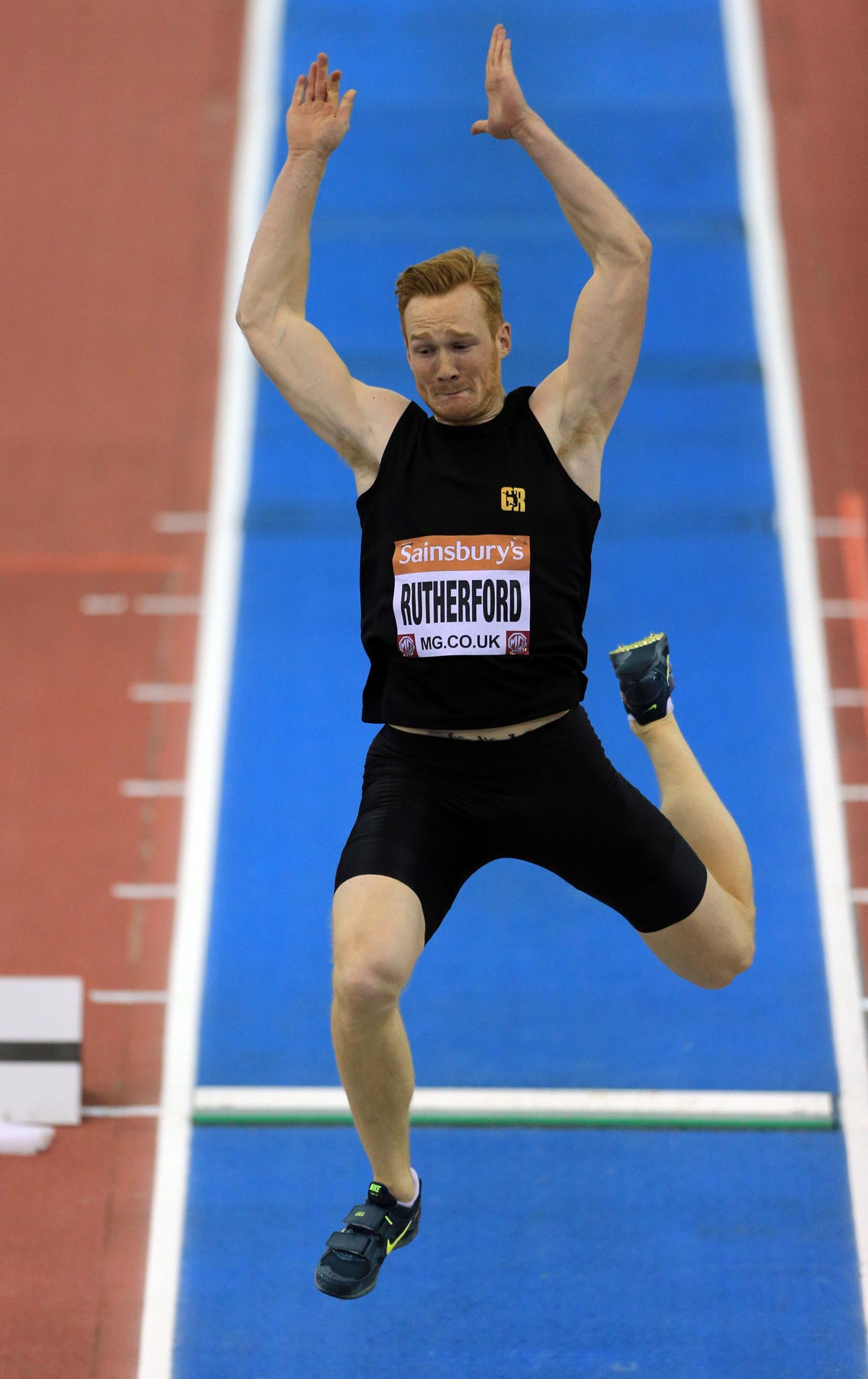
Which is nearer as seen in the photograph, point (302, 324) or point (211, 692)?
point (302, 324)

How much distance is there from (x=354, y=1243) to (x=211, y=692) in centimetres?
339

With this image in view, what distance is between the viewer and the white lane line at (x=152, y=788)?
6.27 m

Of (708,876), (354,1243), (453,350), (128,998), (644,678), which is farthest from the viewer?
(128,998)

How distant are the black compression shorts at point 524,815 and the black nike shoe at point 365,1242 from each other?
2.13ft

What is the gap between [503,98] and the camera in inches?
147

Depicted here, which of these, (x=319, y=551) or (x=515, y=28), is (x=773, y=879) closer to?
(x=319, y=551)

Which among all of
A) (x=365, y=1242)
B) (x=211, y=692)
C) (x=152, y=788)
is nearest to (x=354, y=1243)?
(x=365, y=1242)

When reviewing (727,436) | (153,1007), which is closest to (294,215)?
(153,1007)

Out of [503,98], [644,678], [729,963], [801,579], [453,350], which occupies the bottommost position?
[729,963]

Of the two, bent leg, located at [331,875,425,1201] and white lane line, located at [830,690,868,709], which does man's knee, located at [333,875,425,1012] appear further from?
white lane line, located at [830,690,868,709]

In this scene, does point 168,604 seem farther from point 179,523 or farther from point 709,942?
point 709,942

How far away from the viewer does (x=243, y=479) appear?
765 cm

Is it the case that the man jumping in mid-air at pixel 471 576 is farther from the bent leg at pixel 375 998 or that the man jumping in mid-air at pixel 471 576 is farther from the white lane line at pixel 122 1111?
the white lane line at pixel 122 1111

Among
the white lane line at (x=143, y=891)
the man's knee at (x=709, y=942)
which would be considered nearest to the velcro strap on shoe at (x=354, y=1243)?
the man's knee at (x=709, y=942)
